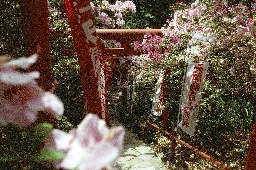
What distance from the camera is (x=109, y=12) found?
859cm

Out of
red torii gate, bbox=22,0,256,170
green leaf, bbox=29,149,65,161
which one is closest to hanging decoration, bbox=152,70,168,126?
red torii gate, bbox=22,0,256,170

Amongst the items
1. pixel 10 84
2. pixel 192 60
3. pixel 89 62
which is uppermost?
pixel 10 84

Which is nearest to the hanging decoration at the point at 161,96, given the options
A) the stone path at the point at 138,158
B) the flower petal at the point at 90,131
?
the stone path at the point at 138,158

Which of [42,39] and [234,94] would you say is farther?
[234,94]

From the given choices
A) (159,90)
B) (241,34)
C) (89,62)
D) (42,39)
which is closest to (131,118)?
(159,90)

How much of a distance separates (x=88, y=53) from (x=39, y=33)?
1287mm

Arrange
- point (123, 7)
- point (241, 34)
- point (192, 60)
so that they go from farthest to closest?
point (123, 7) < point (192, 60) < point (241, 34)

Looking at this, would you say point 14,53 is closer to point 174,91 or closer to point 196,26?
point 196,26

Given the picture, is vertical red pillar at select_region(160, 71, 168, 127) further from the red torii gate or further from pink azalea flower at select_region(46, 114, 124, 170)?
pink azalea flower at select_region(46, 114, 124, 170)

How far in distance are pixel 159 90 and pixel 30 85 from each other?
657cm

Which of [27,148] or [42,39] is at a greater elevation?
[42,39]

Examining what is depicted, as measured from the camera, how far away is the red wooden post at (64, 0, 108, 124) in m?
1.80

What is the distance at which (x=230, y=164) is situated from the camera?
19.1 ft

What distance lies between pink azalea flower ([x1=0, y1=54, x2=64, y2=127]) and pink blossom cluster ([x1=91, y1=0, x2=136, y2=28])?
7.29 meters
